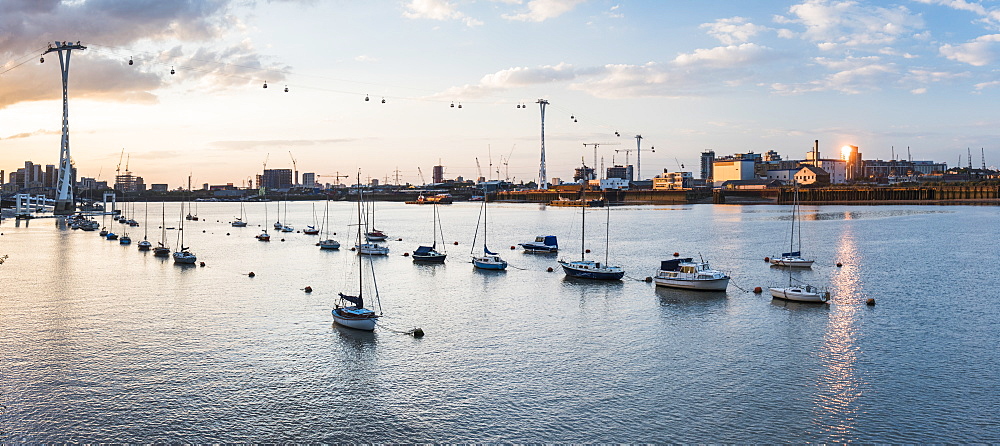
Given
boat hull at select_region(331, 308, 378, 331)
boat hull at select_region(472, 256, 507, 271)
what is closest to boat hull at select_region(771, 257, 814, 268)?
boat hull at select_region(472, 256, 507, 271)

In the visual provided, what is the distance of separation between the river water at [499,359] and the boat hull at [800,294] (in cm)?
115

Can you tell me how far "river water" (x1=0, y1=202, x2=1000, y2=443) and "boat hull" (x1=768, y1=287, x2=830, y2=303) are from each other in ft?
3.79

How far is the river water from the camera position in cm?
2742

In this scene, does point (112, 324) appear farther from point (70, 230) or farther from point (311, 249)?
point (70, 230)

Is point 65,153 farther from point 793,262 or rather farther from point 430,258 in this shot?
point 793,262

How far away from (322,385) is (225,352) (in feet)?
28.6

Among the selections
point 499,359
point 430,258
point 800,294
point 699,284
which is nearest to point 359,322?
point 499,359

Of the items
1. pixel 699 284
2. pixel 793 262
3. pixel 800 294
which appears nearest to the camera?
pixel 800 294

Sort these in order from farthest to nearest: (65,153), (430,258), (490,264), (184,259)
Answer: (65,153)
(430,258)
(184,259)
(490,264)

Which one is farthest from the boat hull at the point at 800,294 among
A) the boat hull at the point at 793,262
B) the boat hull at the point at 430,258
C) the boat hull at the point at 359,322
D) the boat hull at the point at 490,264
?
the boat hull at the point at 430,258

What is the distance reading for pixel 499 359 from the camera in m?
36.4

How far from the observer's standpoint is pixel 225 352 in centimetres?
3784

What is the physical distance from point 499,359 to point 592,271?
28.8 m

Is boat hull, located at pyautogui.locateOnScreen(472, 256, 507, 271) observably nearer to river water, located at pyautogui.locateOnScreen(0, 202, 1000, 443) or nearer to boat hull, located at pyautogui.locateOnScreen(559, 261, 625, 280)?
river water, located at pyautogui.locateOnScreen(0, 202, 1000, 443)
